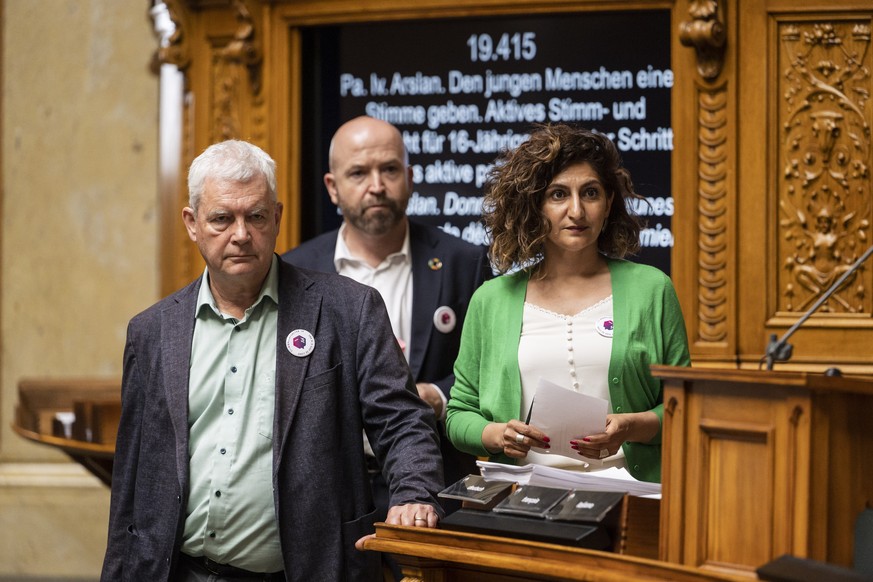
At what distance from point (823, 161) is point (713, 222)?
460 mm

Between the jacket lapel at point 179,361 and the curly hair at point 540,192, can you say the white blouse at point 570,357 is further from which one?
the jacket lapel at point 179,361

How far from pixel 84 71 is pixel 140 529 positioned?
5.24 meters

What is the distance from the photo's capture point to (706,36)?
4453 mm

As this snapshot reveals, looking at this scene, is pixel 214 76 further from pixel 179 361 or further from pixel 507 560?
pixel 507 560

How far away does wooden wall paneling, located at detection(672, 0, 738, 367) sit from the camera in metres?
4.50

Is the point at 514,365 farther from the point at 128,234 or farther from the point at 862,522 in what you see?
the point at 128,234

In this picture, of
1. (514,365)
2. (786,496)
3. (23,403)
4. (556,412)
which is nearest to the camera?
(786,496)

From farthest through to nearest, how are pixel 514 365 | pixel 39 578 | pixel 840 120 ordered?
1. pixel 39 578
2. pixel 840 120
3. pixel 514 365

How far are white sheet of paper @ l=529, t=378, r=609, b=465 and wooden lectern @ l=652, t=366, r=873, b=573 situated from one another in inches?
17.8

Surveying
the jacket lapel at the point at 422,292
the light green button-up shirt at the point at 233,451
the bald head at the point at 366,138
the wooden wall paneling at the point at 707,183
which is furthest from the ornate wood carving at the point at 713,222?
the light green button-up shirt at the point at 233,451

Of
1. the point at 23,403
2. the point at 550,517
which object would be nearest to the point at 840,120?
the point at 550,517

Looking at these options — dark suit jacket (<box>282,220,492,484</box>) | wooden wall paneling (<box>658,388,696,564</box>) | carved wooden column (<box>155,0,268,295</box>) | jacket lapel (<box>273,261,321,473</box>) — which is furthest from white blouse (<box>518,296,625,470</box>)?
carved wooden column (<box>155,0,268,295</box>)

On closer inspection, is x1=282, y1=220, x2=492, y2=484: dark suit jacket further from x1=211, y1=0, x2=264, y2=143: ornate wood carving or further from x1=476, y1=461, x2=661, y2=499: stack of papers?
x1=476, y1=461, x2=661, y2=499: stack of papers

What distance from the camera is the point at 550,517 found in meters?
2.35
